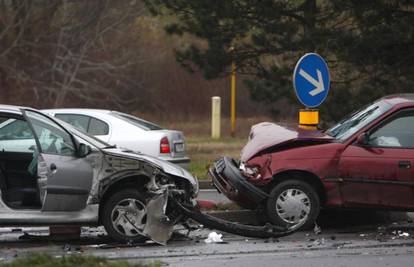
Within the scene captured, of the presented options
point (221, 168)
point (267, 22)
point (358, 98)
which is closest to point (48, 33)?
point (267, 22)

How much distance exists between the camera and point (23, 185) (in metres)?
8.23

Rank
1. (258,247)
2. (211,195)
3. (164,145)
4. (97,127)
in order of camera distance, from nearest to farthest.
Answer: (258,247), (211,195), (164,145), (97,127)

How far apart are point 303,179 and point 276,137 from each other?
67 cm

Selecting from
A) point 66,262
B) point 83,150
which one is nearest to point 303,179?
point 83,150

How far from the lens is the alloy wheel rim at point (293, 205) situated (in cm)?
852

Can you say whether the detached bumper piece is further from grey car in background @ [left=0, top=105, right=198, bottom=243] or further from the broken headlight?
the broken headlight

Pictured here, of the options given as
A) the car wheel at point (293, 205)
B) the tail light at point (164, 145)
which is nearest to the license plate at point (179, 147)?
the tail light at point (164, 145)

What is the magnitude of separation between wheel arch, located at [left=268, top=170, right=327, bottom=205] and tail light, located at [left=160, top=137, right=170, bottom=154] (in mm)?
3944

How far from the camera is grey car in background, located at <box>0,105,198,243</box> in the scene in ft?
25.6

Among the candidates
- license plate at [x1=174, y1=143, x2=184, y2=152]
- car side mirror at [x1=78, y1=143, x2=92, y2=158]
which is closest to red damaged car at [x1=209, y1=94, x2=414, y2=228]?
car side mirror at [x1=78, y1=143, x2=92, y2=158]

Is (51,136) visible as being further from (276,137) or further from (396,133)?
(396,133)

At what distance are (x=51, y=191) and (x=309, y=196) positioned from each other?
2.96 m

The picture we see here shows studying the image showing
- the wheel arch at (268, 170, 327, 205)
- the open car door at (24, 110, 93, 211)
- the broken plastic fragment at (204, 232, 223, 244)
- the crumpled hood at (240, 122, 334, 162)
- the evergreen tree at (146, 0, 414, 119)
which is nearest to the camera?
the open car door at (24, 110, 93, 211)

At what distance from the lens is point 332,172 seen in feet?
27.9
